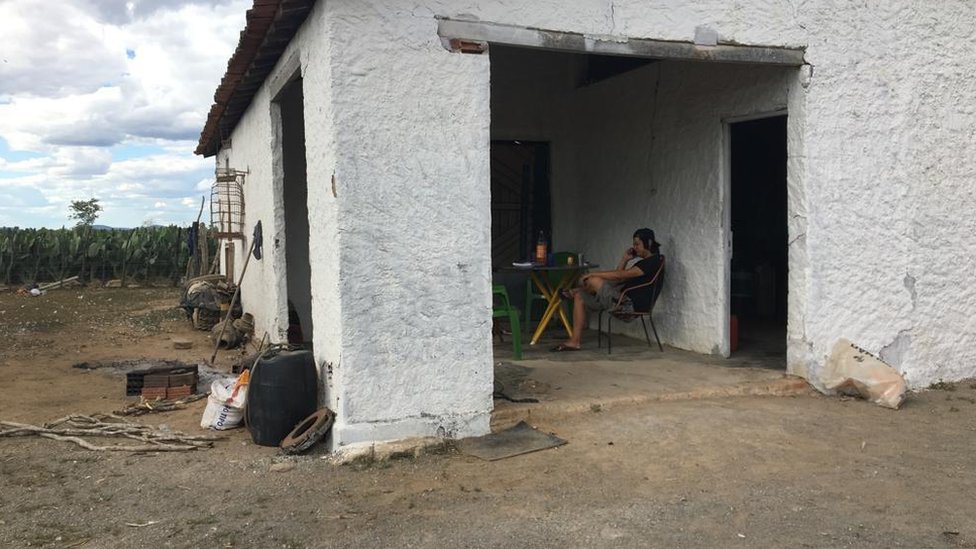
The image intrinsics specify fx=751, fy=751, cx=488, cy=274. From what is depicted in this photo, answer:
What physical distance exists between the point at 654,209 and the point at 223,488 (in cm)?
526

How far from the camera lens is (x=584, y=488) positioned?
13.9 feet

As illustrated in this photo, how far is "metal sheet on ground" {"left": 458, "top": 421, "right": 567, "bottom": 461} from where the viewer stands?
4.73 m

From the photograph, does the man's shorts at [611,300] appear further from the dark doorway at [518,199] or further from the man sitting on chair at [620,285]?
the dark doorway at [518,199]

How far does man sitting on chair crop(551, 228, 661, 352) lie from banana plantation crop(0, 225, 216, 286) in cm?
1400

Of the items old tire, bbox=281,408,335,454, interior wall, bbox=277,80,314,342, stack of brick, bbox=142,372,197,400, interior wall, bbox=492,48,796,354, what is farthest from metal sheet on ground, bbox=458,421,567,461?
interior wall, bbox=277,80,314,342

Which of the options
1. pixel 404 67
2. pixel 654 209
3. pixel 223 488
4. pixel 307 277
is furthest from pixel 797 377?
pixel 307 277

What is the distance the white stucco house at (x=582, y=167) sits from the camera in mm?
4723

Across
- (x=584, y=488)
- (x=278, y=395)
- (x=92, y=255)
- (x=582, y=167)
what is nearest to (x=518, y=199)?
(x=582, y=167)

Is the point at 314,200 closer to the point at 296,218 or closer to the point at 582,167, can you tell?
the point at 296,218

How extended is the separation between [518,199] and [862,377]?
477 centimetres

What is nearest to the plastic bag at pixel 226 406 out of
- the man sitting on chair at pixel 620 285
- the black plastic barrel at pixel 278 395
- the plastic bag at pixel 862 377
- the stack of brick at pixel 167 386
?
the black plastic barrel at pixel 278 395

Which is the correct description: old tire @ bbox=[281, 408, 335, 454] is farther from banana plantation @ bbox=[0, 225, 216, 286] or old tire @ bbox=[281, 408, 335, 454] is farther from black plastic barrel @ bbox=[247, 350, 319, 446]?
banana plantation @ bbox=[0, 225, 216, 286]

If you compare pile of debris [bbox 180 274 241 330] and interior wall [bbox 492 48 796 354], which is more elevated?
interior wall [bbox 492 48 796 354]

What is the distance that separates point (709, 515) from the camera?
12.6 ft
